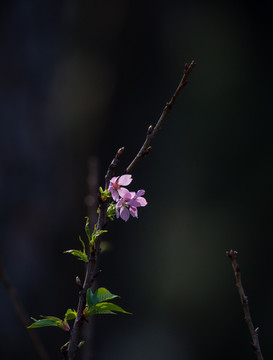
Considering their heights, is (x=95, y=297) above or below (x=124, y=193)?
below

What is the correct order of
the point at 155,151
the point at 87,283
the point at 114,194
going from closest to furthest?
the point at 87,283 → the point at 114,194 → the point at 155,151

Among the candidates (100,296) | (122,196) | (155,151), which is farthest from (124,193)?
(155,151)

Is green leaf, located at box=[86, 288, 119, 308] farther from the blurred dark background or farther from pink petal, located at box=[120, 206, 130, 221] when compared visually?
the blurred dark background

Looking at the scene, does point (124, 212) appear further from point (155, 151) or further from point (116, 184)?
point (155, 151)

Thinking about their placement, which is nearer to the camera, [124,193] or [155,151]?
[124,193]

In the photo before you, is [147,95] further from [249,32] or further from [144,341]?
[144,341]

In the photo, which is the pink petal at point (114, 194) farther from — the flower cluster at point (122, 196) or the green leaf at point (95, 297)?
the green leaf at point (95, 297)

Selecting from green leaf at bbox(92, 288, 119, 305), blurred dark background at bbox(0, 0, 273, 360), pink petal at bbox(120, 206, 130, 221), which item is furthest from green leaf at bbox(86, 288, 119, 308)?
blurred dark background at bbox(0, 0, 273, 360)

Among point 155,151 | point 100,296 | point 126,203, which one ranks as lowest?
point 100,296

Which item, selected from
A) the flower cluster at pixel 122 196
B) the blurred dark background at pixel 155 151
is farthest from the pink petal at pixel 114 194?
the blurred dark background at pixel 155 151
